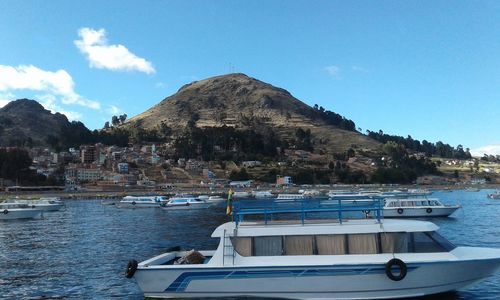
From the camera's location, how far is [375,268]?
880 inches

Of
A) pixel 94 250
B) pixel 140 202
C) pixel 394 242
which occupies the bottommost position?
pixel 94 250

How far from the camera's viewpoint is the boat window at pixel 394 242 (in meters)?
23.2

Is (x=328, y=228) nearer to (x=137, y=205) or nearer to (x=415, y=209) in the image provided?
(x=415, y=209)

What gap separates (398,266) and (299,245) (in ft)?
15.5

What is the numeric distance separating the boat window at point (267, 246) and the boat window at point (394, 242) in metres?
5.00

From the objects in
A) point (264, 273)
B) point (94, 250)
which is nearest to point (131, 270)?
point (264, 273)

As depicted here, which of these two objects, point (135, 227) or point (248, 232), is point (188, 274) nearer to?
point (248, 232)

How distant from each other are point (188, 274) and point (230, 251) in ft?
7.64

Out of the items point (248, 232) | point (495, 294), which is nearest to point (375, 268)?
point (248, 232)

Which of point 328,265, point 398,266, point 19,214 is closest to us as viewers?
point 398,266

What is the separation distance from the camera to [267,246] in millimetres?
23656

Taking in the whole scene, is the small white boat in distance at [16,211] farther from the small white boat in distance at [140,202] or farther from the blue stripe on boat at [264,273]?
the blue stripe on boat at [264,273]

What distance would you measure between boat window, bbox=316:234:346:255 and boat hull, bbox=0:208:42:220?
75.4 metres

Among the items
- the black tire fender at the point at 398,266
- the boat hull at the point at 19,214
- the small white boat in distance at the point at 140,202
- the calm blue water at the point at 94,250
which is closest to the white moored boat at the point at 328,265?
the black tire fender at the point at 398,266
